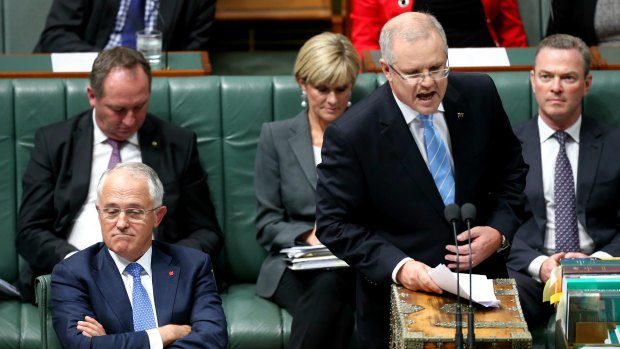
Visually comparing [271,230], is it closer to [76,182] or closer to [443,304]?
[76,182]

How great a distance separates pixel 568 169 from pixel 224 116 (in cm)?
138

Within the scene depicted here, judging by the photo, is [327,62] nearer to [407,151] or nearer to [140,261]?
[407,151]

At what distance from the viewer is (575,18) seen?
18.5 feet

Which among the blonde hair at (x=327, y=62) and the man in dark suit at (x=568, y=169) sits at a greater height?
the blonde hair at (x=327, y=62)

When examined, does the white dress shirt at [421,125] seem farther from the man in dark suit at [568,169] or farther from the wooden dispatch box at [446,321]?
the man in dark suit at [568,169]

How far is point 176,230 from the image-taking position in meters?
4.64

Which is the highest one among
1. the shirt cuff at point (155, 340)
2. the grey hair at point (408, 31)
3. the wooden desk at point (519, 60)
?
the grey hair at point (408, 31)

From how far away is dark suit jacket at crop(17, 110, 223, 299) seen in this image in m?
4.55

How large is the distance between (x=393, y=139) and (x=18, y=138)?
75.2 inches

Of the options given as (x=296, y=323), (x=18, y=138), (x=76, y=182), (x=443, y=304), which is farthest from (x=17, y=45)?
(x=443, y=304)

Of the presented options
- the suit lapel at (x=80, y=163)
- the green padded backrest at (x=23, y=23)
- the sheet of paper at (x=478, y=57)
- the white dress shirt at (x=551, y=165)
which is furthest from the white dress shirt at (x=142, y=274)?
the green padded backrest at (x=23, y=23)

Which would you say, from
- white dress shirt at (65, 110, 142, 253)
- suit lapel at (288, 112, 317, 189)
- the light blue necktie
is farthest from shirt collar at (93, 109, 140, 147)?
the light blue necktie

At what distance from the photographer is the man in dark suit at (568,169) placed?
4602mm

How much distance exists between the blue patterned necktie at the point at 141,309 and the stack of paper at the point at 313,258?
86 centimetres
